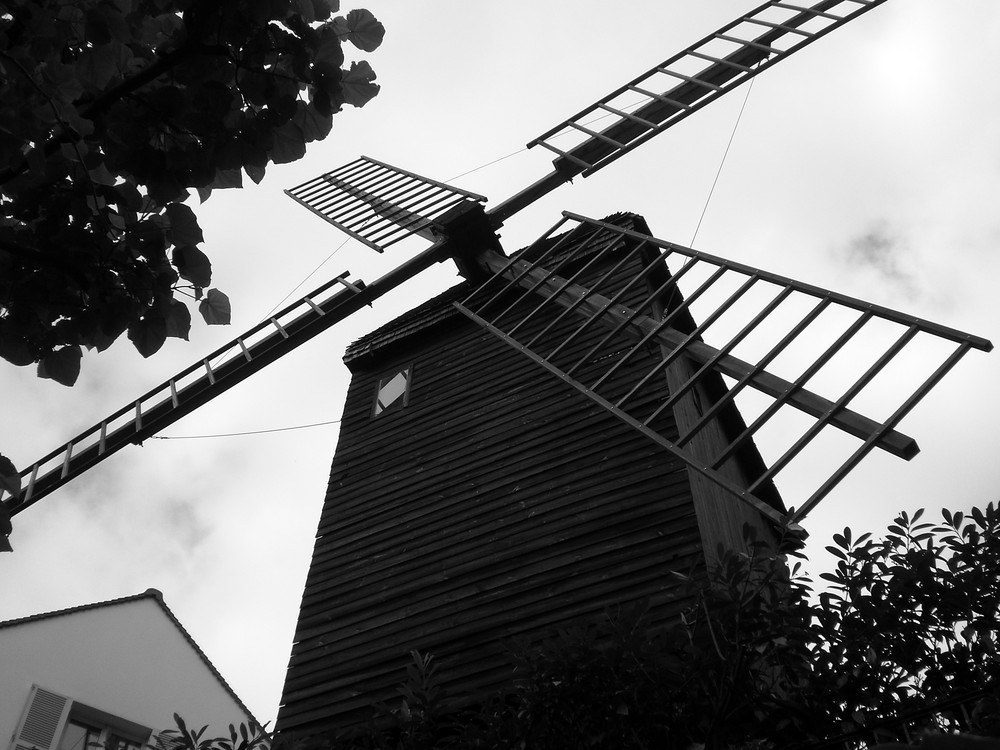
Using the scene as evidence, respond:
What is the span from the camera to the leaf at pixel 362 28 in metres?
3.51

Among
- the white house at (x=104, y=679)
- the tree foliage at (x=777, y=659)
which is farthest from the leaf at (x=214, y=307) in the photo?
the white house at (x=104, y=679)

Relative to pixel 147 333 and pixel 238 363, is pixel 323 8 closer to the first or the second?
pixel 147 333

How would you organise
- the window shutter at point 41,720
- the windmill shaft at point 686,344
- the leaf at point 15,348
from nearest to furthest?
the leaf at point 15,348
the windmill shaft at point 686,344
the window shutter at point 41,720

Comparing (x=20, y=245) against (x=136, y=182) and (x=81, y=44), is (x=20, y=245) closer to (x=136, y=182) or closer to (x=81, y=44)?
(x=136, y=182)

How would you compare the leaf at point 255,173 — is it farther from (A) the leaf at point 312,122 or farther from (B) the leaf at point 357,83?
(B) the leaf at point 357,83

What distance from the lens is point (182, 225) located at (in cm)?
352

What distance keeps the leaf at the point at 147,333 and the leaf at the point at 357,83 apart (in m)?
1.05

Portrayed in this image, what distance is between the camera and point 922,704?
419cm

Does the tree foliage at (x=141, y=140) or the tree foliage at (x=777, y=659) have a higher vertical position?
the tree foliage at (x=141, y=140)

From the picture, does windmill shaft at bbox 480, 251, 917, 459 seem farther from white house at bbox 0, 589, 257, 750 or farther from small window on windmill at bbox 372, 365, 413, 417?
white house at bbox 0, 589, 257, 750

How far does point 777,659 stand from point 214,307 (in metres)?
2.99

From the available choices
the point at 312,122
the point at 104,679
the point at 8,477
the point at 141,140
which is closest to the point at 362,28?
the point at 312,122

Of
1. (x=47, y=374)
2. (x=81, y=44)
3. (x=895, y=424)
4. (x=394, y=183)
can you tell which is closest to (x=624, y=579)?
(x=895, y=424)

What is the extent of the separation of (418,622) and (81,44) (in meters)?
5.75
